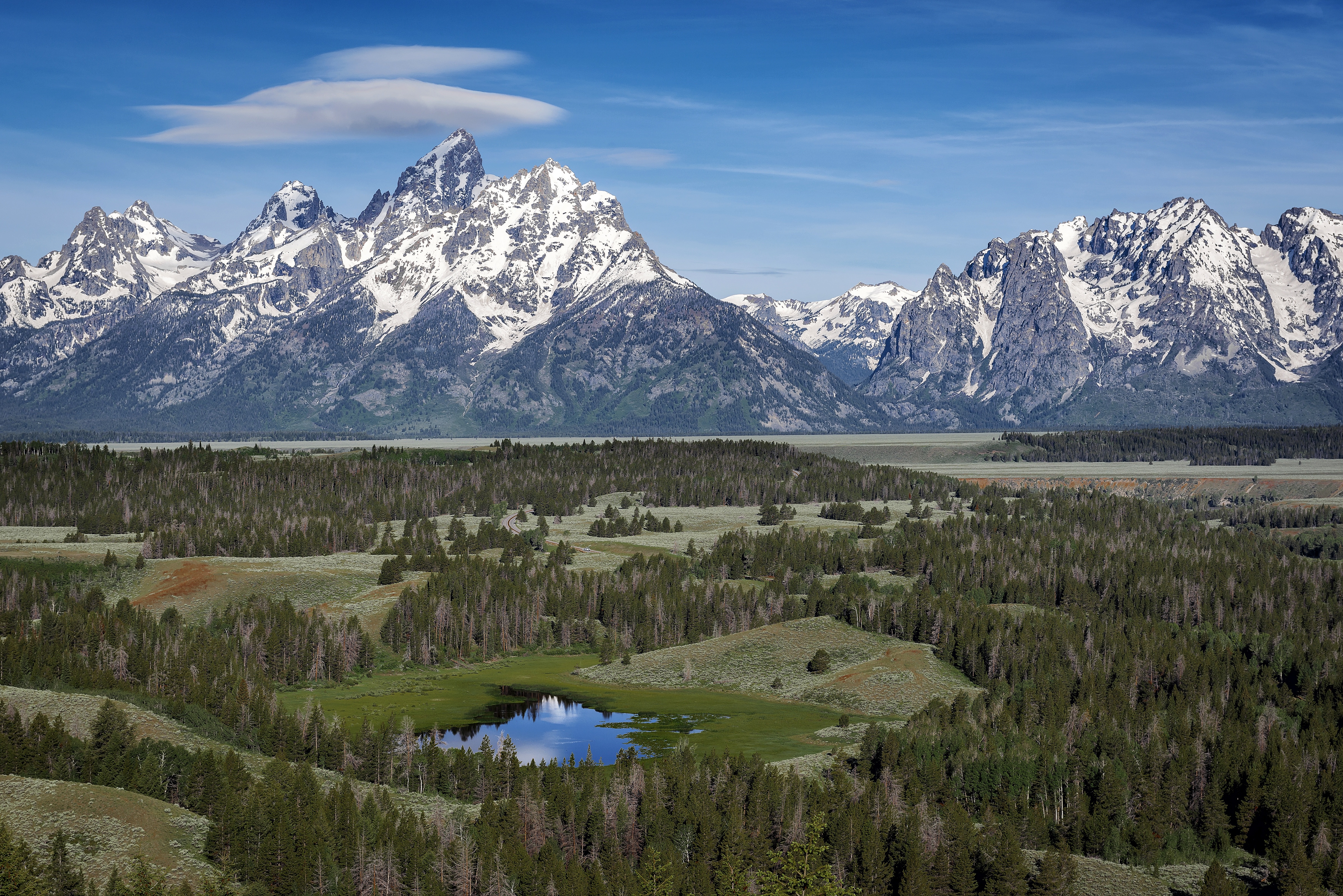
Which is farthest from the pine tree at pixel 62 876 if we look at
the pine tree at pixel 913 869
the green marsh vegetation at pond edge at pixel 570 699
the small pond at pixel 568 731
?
the green marsh vegetation at pond edge at pixel 570 699

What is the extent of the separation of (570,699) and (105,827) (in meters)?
82.8

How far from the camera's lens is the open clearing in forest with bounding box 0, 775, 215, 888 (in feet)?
293

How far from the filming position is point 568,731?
15012cm

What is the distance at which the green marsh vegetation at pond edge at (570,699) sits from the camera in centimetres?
14512

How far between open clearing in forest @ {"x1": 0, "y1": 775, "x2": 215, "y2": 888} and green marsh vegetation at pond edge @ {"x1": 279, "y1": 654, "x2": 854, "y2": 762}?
54961mm

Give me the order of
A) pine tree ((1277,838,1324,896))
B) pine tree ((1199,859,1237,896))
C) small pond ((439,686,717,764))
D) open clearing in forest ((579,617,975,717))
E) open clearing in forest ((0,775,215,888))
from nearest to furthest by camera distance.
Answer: open clearing in forest ((0,775,215,888)) < pine tree ((1199,859,1237,896)) < pine tree ((1277,838,1324,896)) < small pond ((439,686,717,764)) < open clearing in forest ((579,617,975,717))

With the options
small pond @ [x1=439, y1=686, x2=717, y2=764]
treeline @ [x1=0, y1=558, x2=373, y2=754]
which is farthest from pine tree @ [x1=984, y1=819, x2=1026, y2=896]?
treeline @ [x1=0, y1=558, x2=373, y2=754]

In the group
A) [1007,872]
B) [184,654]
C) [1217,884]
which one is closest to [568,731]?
[184,654]

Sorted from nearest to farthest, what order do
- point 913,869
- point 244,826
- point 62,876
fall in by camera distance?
point 62,876 < point 244,826 < point 913,869

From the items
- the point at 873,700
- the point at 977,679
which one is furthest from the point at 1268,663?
the point at 873,700

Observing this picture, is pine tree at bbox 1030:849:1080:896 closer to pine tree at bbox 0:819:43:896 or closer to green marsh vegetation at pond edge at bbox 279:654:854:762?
green marsh vegetation at pond edge at bbox 279:654:854:762

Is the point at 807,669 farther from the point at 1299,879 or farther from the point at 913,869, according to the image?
the point at 1299,879

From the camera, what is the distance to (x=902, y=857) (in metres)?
101

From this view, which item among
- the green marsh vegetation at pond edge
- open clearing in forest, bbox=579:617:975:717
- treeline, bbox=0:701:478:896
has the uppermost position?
treeline, bbox=0:701:478:896
